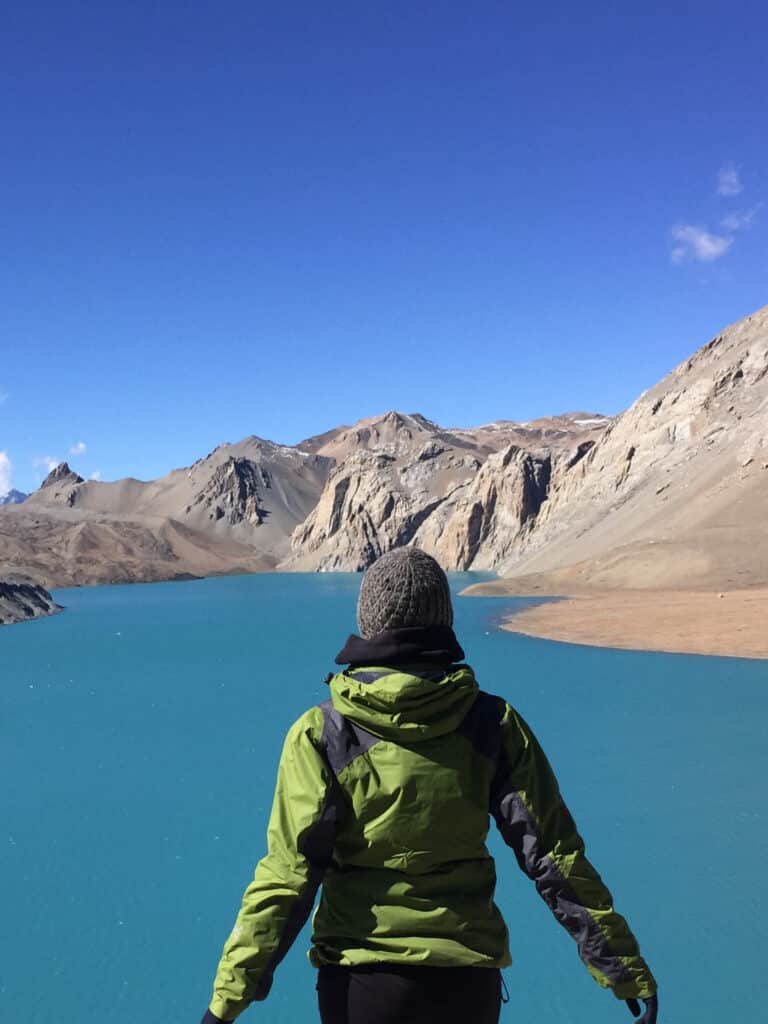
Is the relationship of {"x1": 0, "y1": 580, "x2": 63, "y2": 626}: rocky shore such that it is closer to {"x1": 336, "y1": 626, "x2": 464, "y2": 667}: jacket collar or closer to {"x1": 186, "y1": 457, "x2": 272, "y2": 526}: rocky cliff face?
{"x1": 336, "y1": 626, "x2": 464, "y2": 667}: jacket collar

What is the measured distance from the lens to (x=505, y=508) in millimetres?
91188

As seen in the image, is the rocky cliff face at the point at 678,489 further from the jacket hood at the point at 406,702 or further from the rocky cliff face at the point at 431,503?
the jacket hood at the point at 406,702

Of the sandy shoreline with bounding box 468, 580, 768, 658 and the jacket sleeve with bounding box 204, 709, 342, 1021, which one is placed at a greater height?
the jacket sleeve with bounding box 204, 709, 342, 1021

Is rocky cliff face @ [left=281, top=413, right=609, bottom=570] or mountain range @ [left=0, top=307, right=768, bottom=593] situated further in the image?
rocky cliff face @ [left=281, top=413, right=609, bottom=570]

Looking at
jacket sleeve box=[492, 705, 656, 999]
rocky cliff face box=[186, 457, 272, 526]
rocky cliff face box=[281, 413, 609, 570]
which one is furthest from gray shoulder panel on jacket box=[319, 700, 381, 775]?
rocky cliff face box=[186, 457, 272, 526]

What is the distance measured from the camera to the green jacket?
2.68 m

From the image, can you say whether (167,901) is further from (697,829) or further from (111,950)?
(697,829)

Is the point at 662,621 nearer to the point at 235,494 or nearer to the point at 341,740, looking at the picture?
the point at 341,740

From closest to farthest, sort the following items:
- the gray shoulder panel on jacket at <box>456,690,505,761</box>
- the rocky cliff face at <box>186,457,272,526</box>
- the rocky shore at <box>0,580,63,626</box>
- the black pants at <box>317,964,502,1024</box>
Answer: the black pants at <box>317,964,502,1024</box> → the gray shoulder panel on jacket at <box>456,690,505,761</box> → the rocky shore at <box>0,580,63,626</box> → the rocky cliff face at <box>186,457,272,526</box>

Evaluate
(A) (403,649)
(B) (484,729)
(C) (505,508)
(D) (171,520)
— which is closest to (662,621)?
(B) (484,729)

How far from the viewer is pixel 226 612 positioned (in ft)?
178

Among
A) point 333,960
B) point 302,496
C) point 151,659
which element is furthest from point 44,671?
point 302,496

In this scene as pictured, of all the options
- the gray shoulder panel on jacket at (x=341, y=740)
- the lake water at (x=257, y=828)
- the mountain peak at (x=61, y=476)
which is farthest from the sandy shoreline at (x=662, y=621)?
the mountain peak at (x=61, y=476)

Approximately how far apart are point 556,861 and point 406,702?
81 cm
